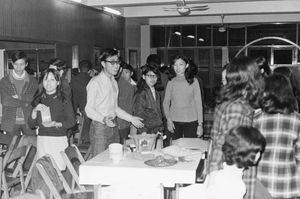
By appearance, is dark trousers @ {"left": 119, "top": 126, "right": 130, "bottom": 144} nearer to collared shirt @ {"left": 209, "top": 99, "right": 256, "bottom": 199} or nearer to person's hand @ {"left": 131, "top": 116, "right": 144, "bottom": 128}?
person's hand @ {"left": 131, "top": 116, "right": 144, "bottom": 128}

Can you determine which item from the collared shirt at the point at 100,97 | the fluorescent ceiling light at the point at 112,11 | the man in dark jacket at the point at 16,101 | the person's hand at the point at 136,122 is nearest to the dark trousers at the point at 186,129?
the person's hand at the point at 136,122

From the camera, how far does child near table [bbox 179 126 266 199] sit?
2.33 m

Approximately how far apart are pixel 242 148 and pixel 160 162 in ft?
3.20

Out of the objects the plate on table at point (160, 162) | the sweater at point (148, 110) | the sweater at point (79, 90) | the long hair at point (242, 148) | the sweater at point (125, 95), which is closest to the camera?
the long hair at point (242, 148)

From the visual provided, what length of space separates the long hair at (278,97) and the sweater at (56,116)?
195 cm

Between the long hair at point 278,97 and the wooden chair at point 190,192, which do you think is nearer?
the wooden chair at point 190,192

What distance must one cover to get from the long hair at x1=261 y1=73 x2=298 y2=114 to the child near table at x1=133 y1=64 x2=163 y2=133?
1963 millimetres

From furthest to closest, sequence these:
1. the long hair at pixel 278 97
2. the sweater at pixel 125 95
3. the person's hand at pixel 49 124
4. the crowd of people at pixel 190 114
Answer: the sweater at pixel 125 95, the person's hand at pixel 49 124, the long hair at pixel 278 97, the crowd of people at pixel 190 114

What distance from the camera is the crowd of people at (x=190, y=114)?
8.53 feet

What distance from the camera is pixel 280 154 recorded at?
111 inches

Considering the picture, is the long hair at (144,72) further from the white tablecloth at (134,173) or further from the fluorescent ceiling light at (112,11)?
the fluorescent ceiling light at (112,11)

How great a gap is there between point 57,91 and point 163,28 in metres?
9.02

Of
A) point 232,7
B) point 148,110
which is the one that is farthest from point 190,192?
point 232,7

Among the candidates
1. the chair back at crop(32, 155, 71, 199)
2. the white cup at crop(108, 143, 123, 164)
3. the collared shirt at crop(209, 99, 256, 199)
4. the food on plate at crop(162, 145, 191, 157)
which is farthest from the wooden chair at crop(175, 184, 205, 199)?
the food on plate at crop(162, 145, 191, 157)
